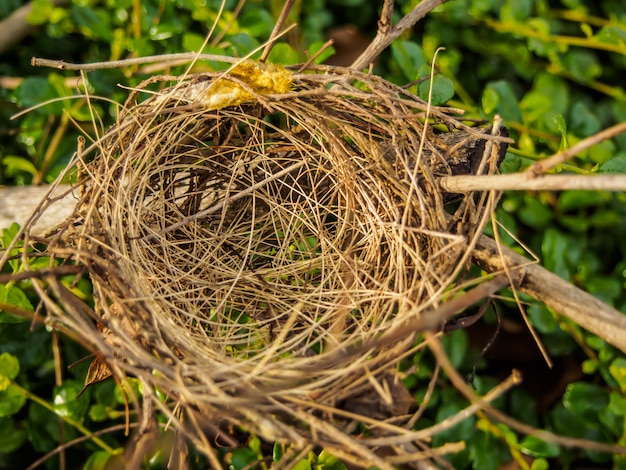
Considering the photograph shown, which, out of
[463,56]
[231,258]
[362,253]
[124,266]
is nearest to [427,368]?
[362,253]

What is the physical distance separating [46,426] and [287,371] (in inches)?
27.9

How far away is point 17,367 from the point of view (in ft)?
3.73

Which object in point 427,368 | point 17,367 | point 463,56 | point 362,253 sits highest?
point 463,56

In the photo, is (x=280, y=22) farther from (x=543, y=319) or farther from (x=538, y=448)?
(x=538, y=448)

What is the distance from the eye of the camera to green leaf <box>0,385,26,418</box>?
1.11m

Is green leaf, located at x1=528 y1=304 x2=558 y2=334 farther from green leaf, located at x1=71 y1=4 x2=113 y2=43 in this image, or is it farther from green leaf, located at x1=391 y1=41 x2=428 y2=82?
green leaf, located at x1=71 y1=4 x2=113 y2=43

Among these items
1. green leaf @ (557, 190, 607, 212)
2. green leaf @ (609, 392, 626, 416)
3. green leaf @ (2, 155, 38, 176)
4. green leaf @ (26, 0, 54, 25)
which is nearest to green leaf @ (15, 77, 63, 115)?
green leaf @ (2, 155, 38, 176)

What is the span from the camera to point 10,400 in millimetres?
1120

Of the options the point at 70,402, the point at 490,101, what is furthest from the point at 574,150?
the point at 70,402

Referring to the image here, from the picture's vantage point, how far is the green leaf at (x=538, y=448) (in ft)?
3.86

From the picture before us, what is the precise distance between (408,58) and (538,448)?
32.6 inches

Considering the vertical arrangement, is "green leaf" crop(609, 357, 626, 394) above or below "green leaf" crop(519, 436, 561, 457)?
above

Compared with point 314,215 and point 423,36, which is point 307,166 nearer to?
point 314,215

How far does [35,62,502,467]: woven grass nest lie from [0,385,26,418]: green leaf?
331mm
